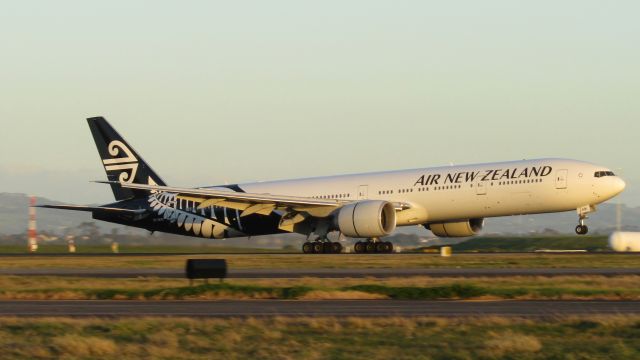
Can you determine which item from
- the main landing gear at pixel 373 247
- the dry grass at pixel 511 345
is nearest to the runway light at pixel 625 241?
the main landing gear at pixel 373 247

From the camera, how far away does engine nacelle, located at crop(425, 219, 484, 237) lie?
59.6 metres

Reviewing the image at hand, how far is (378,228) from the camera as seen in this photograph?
5541cm

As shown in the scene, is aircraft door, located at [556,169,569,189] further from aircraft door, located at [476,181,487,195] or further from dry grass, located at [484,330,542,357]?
dry grass, located at [484,330,542,357]

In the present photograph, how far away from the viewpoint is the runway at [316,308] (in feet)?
81.4

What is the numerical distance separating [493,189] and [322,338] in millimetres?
35714

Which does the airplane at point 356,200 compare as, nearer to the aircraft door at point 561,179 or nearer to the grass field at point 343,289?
the aircraft door at point 561,179

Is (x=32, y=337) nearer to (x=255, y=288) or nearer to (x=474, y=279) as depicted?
(x=255, y=288)

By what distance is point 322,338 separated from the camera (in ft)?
65.6

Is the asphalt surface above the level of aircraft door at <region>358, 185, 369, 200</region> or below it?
below

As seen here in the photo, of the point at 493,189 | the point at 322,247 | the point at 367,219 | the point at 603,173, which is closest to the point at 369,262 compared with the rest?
the point at 367,219

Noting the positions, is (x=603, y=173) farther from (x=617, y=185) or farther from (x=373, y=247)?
(x=373, y=247)

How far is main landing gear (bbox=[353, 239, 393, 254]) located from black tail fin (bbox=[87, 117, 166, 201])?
14.0m

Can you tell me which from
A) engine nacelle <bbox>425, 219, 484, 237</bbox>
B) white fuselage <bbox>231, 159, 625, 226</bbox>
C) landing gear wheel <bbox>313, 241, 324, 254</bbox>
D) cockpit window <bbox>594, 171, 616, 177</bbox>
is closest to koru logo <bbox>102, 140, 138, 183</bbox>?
landing gear wheel <bbox>313, 241, 324, 254</bbox>

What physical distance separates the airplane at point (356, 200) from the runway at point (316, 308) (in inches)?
964
